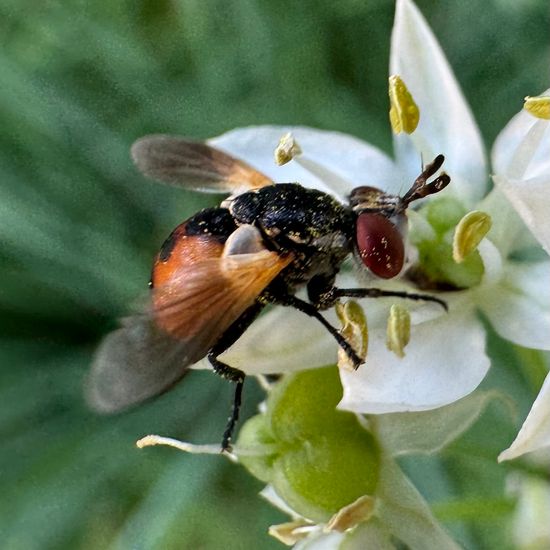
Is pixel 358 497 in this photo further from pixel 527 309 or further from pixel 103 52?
pixel 103 52

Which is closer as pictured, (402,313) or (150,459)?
(402,313)

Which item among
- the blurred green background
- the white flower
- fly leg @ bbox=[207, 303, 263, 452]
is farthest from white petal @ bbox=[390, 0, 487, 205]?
the blurred green background

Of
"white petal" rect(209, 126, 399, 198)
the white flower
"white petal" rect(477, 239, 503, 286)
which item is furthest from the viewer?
"white petal" rect(209, 126, 399, 198)

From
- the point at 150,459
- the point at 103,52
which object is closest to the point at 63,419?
the point at 150,459

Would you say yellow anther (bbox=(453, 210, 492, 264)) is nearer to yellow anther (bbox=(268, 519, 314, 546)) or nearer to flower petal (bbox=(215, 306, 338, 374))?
flower petal (bbox=(215, 306, 338, 374))

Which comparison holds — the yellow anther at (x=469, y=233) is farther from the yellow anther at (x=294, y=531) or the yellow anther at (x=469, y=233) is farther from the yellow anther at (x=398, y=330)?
the yellow anther at (x=294, y=531)

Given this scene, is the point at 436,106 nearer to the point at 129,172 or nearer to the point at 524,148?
the point at 524,148

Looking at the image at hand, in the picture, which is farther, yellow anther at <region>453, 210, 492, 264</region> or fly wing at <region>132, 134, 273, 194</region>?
fly wing at <region>132, 134, 273, 194</region>
